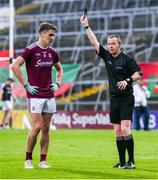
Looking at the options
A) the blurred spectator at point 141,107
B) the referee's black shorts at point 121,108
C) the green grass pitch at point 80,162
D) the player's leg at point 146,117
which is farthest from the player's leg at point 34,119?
the player's leg at point 146,117

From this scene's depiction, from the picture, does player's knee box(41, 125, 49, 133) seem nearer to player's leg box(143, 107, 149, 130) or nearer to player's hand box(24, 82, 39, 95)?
player's hand box(24, 82, 39, 95)

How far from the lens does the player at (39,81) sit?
440 inches

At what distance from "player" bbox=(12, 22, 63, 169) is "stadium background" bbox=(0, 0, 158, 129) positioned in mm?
20071

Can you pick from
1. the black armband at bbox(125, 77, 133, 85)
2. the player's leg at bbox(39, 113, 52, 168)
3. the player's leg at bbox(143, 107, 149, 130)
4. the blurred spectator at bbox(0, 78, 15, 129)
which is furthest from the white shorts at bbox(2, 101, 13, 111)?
the black armband at bbox(125, 77, 133, 85)

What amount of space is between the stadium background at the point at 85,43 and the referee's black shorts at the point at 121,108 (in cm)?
1951

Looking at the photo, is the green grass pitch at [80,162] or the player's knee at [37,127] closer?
the green grass pitch at [80,162]

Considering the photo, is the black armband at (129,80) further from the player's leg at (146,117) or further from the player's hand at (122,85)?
the player's leg at (146,117)

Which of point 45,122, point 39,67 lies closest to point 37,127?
point 45,122

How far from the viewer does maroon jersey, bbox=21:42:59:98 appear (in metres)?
11.2

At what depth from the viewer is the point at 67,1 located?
42.6 metres

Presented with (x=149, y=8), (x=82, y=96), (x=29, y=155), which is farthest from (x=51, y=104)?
(x=149, y=8)

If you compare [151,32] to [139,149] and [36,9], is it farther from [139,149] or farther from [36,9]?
[139,149]

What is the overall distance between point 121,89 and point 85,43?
2730 centimetres

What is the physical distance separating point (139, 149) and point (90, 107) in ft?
61.2
